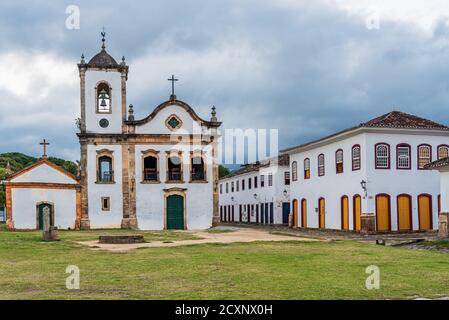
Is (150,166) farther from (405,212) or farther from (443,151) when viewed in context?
(443,151)

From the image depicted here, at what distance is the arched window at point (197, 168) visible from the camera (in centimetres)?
4040

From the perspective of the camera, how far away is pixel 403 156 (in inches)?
1266

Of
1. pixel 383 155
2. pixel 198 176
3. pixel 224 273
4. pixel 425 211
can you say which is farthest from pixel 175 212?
pixel 224 273

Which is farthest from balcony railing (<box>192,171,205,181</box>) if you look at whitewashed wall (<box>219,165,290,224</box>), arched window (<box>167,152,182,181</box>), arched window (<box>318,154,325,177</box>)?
whitewashed wall (<box>219,165,290,224</box>)

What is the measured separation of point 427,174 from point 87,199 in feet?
66.9

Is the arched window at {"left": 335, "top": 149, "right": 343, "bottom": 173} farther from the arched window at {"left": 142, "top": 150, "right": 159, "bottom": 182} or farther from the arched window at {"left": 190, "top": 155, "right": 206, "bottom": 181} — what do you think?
the arched window at {"left": 142, "top": 150, "right": 159, "bottom": 182}

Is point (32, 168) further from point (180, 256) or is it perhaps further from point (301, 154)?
point (180, 256)

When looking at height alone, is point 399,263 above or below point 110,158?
below

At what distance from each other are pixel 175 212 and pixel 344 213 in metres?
11.5

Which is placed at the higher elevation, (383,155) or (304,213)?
(383,155)

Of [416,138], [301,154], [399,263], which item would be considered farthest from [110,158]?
[399,263]

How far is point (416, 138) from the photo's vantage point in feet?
106

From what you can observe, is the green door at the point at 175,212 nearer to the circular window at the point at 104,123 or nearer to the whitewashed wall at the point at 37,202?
the whitewashed wall at the point at 37,202
